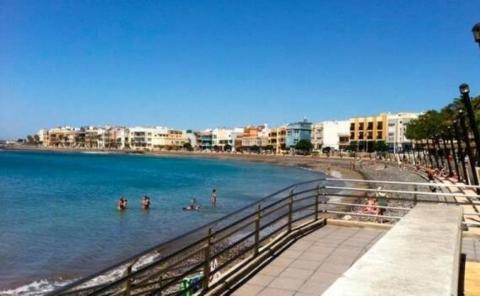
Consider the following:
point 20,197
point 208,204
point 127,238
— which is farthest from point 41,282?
point 20,197

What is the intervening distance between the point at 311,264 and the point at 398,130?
5126 inches

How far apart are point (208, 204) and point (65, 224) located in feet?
48.2

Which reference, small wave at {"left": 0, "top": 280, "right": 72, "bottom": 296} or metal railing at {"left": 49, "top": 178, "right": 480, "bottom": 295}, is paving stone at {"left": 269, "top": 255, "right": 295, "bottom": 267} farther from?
small wave at {"left": 0, "top": 280, "right": 72, "bottom": 296}

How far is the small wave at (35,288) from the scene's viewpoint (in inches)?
610

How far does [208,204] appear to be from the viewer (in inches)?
1704

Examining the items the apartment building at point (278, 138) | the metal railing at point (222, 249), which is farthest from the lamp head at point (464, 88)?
the apartment building at point (278, 138)

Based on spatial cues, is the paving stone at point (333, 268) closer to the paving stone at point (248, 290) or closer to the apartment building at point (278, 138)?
the paving stone at point (248, 290)

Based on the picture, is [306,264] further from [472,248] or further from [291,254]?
[472,248]

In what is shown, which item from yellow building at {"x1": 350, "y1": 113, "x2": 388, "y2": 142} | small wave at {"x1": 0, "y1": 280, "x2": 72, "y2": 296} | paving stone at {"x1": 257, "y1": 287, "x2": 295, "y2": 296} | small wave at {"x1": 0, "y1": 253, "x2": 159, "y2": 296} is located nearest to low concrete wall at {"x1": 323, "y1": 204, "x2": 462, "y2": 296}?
paving stone at {"x1": 257, "y1": 287, "x2": 295, "y2": 296}

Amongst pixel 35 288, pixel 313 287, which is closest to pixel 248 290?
pixel 313 287

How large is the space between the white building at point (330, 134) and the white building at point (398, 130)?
17.6 metres

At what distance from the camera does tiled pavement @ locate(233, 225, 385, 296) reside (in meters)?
6.14

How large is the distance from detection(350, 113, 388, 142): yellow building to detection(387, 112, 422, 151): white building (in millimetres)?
1855

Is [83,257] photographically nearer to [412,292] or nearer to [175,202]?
[412,292]
